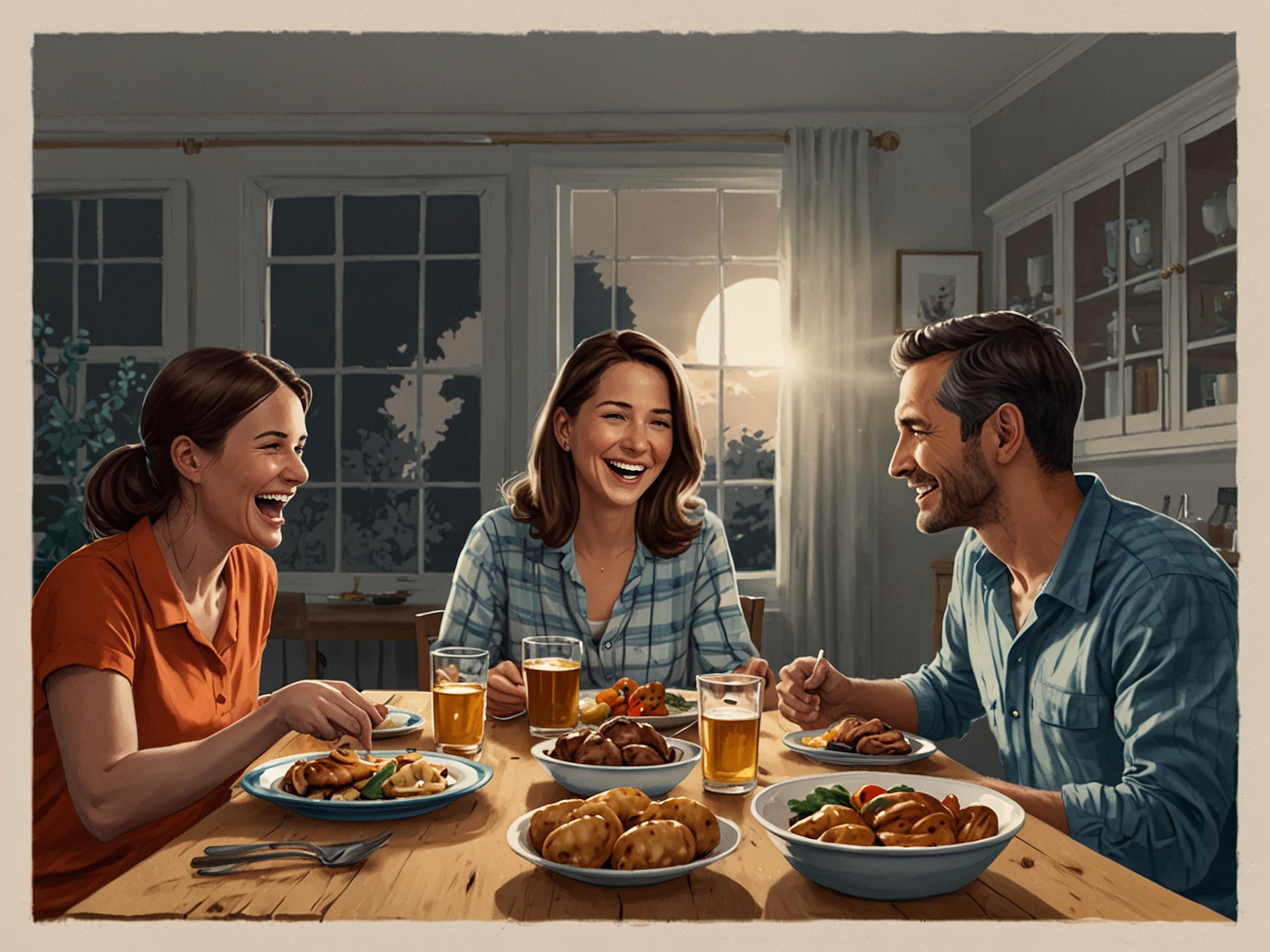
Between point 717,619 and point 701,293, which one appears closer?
point 717,619

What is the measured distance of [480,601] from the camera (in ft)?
6.65

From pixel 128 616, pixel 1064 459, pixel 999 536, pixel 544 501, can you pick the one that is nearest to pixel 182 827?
pixel 128 616

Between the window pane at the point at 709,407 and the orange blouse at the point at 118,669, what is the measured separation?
10.9 feet

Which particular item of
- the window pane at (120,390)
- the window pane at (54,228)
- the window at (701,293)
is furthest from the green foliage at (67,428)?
the window at (701,293)

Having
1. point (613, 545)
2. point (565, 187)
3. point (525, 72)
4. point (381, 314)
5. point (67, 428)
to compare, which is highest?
point (525, 72)

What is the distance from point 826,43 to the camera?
3.91 metres

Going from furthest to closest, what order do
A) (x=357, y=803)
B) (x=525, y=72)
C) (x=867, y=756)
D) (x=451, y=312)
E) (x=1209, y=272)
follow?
(x=451, y=312) → (x=525, y=72) → (x=1209, y=272) → (x=867, y=756) → (x=357, y=803)

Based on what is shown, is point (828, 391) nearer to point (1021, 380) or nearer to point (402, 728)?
point (1021, 380)

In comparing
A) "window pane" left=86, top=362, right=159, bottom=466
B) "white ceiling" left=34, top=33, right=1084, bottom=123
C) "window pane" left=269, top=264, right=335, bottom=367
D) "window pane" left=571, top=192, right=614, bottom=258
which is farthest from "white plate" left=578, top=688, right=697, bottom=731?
"window pane" left=86, top=362, right=159, bottom=466

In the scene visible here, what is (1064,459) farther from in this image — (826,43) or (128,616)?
(826,43)

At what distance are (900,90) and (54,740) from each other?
13.8ft

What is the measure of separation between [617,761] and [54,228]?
4916 mm

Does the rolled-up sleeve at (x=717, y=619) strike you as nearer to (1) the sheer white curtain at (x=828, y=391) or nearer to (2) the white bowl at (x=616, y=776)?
(2) the white bowl at (x=616, y=776)

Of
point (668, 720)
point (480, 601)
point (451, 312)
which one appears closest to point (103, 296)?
point (451, 312)
